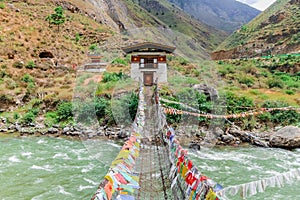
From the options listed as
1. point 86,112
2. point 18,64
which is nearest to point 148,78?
point 86,112

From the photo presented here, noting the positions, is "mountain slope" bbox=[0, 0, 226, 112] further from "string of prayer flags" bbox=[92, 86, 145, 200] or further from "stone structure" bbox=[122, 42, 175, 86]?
"string of prayer flags" bbox=[92, 86, 145, 200]

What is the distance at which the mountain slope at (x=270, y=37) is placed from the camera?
41.4 meters

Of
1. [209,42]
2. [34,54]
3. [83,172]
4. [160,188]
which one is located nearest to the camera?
[160,188]

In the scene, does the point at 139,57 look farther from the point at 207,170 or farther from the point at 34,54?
the point at 34,54

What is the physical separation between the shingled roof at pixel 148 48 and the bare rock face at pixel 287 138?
788cm

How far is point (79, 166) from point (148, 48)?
32.7 ft

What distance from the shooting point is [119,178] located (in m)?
3.39

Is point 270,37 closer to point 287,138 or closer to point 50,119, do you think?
point 287,138

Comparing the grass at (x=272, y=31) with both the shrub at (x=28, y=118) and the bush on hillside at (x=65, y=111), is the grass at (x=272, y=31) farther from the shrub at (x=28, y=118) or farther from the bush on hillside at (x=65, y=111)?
the shrub at (x=28, y=118)

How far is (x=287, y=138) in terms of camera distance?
34.9 feet

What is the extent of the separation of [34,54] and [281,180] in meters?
25.3

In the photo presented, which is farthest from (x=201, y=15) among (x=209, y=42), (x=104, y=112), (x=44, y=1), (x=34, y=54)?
(x=104, y=112)

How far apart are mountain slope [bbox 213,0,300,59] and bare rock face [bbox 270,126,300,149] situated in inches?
1230

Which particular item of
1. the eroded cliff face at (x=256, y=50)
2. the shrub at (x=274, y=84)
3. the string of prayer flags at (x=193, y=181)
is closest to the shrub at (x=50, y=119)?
the string of prayer flags at (x=193, y=181)
